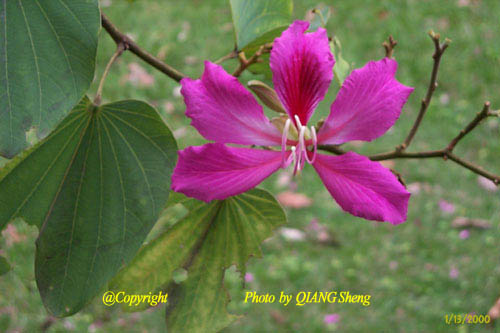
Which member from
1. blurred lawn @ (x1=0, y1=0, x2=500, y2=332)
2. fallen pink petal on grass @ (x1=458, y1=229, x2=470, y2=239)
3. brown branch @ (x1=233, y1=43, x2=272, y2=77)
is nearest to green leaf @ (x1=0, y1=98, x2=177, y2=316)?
brown branch @ (x1=233, y1=43, x2=272, y2=77)

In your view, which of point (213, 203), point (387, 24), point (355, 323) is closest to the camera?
point (213, 203)

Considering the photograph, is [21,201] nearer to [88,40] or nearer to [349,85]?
[88,40]

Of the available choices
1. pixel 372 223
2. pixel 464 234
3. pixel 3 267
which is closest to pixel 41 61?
pixel 3 267

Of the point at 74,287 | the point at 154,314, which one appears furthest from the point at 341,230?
the point at 74,287

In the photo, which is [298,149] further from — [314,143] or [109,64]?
[109,64]

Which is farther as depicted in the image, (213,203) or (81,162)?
(213,203)
